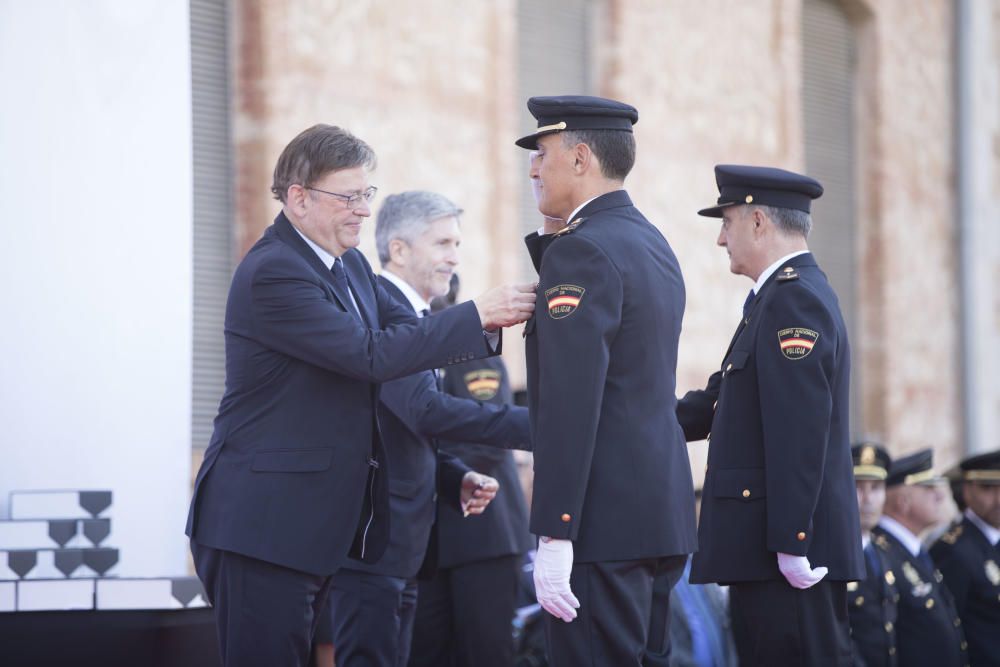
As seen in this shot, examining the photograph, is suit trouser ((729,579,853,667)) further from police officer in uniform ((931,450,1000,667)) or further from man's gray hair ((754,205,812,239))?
police officer in uniform ((931,450,1000,667))

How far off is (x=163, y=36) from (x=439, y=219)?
1.36m

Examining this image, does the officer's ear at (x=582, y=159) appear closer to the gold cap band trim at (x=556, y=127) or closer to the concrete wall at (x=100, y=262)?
the gold cap band trim at (x=556, y=127)

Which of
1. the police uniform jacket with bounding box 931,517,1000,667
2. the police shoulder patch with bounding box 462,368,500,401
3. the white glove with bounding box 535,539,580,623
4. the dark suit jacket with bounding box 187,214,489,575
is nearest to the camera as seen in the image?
the white glove with bounding box 535,539,580,623

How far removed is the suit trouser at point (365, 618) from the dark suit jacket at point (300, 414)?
603mm

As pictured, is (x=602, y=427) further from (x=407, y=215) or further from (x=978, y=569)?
(x=978, y=569)

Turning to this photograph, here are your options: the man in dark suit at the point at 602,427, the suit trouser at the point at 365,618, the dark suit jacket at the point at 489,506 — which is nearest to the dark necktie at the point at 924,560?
the dark suit jacket at the point at 489,506

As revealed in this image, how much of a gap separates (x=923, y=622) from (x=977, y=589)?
62 cm

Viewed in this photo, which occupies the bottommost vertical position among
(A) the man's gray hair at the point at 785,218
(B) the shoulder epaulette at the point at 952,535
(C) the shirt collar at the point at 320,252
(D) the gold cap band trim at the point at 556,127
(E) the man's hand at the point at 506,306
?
(B) the shoulder epaulette at the point at 952,535

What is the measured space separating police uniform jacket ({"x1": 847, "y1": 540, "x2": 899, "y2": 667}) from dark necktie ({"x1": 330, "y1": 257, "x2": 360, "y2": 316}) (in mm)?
3234

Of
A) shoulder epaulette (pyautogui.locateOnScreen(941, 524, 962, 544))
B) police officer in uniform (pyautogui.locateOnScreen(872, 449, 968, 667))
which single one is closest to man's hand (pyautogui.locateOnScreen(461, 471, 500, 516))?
police officer in uniform (pyautogui.locateOnScreen(872, 449, 968, 667))

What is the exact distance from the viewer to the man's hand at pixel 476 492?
4.46 m

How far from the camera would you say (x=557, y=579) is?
3.38m

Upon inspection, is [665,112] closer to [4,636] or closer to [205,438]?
[205,438]

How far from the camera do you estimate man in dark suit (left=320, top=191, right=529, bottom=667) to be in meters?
4.28
